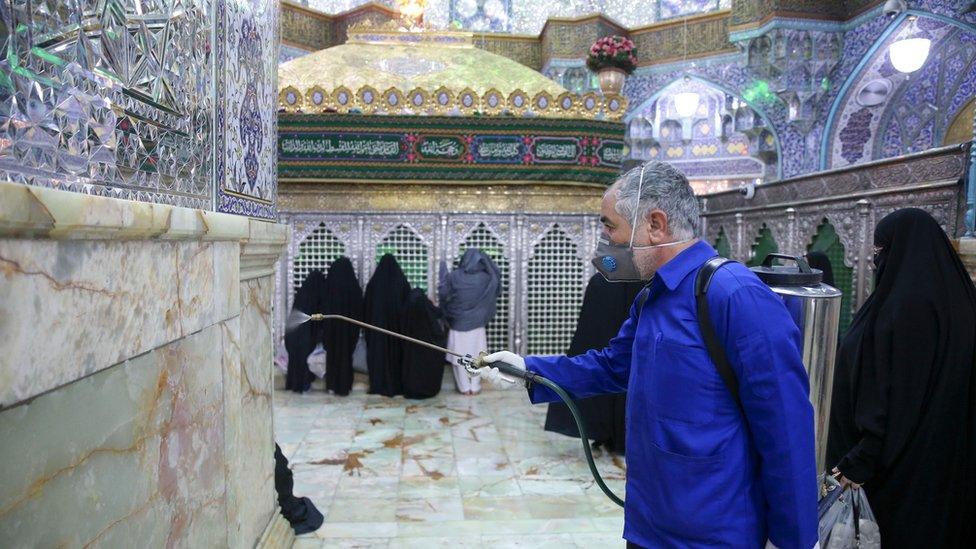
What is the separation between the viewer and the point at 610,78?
1002 cm

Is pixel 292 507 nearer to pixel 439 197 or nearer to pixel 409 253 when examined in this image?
pixel 409 253

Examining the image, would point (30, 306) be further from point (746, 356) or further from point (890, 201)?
point (890, 201)

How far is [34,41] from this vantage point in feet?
2.82

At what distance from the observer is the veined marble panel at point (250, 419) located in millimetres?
1650

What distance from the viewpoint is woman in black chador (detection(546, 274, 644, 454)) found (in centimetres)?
349

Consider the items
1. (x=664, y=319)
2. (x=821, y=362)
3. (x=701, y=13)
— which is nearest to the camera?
(x=664, y=319)

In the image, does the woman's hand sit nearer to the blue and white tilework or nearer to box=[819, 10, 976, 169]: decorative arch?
the blue and white tilework

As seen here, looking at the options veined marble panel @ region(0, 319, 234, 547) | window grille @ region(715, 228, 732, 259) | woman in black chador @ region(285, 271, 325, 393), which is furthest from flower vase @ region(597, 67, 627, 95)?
veined marble panel @ region(0, 319, 234, 547)

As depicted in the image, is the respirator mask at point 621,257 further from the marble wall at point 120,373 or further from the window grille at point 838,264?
the window grille at point 838,264

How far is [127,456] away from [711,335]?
1141 mm

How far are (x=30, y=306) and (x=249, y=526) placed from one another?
128cm

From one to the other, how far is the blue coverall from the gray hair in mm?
68

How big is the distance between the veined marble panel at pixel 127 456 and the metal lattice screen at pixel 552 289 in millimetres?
4369

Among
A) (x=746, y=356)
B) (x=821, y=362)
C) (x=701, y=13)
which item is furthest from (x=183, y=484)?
(x=701, y=13)
